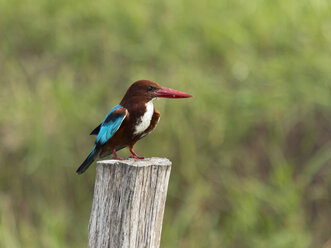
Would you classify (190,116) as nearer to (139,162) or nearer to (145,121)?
(145,121)

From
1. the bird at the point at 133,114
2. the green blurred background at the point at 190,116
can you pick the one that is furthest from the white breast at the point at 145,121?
the green blurred background at the point at 190,116

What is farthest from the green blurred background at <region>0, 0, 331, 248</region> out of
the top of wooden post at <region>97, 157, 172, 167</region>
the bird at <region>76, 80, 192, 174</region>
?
the top of wooden post at <region>97, 157, 172, 167</region>

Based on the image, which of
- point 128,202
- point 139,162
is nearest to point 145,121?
point 139,162

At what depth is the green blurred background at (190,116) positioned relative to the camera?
468 centimetres

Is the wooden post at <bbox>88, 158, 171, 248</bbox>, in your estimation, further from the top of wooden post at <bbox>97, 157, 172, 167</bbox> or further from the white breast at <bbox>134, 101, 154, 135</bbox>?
the white breast at <bbox>134, 101, 154, 135</bbox>

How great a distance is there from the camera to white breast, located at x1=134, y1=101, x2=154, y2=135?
2359 mm

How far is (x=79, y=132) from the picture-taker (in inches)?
201

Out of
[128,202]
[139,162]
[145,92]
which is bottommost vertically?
[128,202]

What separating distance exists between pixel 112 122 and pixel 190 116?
2.86 meters

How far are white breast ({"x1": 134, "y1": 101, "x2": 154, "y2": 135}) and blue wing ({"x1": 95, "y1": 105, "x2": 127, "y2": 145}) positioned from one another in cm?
8

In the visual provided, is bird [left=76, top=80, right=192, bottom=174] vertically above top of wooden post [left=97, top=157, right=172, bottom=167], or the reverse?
bird [left=76, top=80, right=192, bottom=174]

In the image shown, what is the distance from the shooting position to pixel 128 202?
2100 millimetres

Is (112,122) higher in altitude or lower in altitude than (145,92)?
lower

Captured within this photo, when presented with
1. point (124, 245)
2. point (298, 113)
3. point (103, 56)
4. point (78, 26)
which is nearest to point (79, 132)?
point (103, 56)
